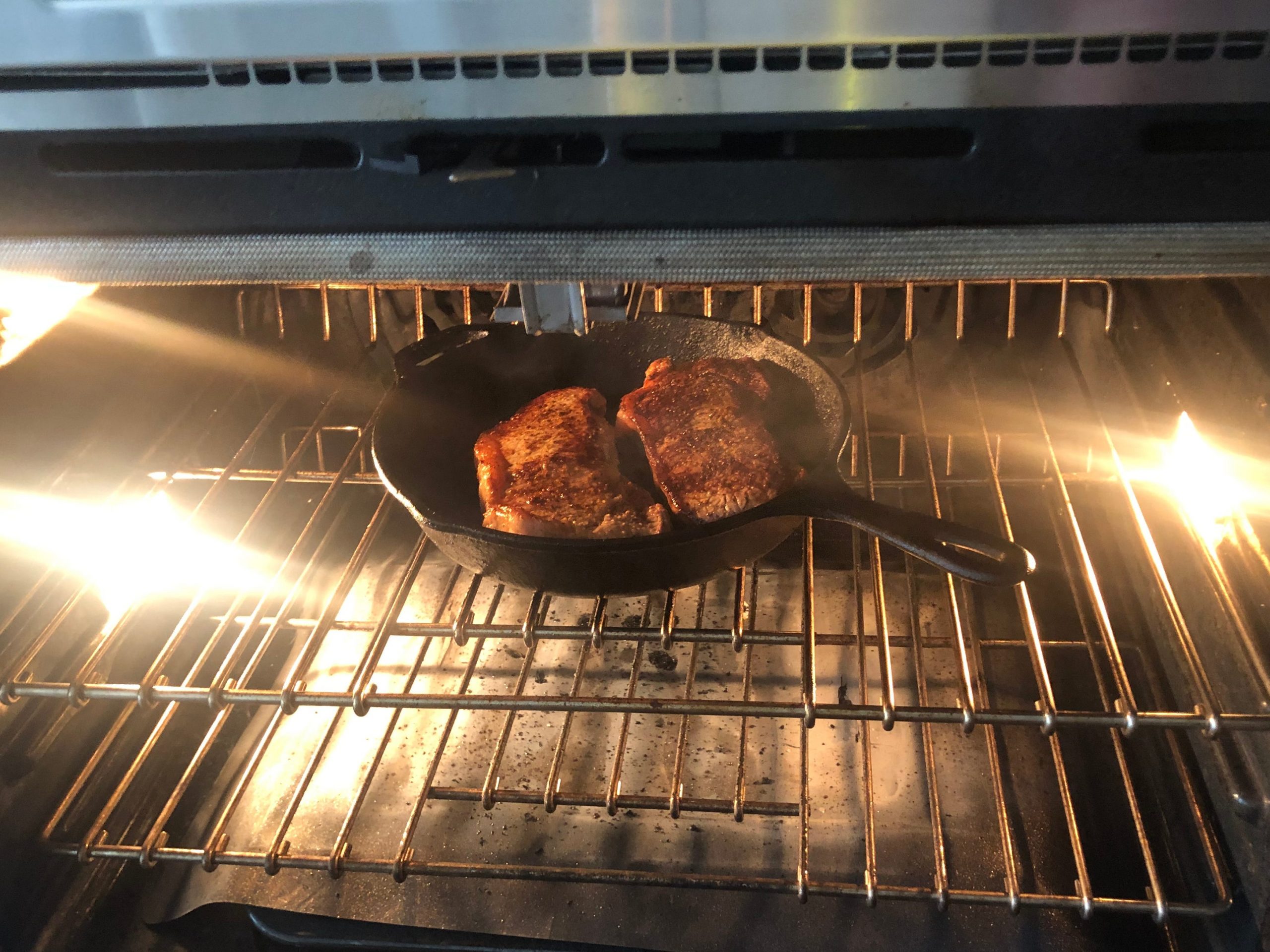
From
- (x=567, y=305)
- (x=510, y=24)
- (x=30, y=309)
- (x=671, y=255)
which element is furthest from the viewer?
(x=30, y=309)

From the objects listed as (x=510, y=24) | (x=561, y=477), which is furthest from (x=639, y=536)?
(x=510, y=24)

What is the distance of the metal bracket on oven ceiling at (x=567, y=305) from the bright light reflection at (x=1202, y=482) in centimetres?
70

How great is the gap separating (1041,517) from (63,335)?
156cm

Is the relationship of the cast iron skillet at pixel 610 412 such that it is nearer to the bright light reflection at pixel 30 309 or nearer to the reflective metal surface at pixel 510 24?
the bright light reflection at pixel 30 309

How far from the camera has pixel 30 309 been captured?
1115 millimetres

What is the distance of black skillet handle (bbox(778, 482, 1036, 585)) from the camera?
89 centimetres

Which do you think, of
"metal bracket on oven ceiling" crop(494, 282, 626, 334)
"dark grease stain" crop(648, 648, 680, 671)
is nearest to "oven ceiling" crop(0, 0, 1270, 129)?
"metal bracket on oven ceiling" crop(494, 282, 626, 334)

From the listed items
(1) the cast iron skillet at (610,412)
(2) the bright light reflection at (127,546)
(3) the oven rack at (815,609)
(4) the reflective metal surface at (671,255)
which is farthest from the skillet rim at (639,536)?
(2) the bright light reflection at (127,546)

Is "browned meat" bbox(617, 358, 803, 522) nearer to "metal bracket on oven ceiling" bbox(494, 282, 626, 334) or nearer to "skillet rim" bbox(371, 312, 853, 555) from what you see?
"skillet rim" bbox(371, 312, 853, 555)

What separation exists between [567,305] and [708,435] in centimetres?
36

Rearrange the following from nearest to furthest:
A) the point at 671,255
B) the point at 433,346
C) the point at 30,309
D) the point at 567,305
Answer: the point at 671,255, the point at 567,305, the point at 30,309, the point at 433,346

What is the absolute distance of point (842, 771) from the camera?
1.30m

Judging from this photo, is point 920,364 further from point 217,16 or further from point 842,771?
point 217,16

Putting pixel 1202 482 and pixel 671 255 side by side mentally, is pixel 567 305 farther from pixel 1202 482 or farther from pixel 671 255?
pixel 1202 482
